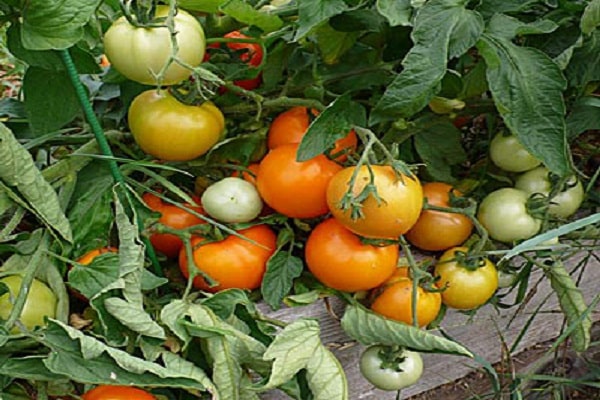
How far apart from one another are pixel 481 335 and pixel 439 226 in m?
0.33

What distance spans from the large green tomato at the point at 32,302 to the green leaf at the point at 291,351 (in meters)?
0.24

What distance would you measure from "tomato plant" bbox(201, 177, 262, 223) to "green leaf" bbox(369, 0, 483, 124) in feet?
0.66

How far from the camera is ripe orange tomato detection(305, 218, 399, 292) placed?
2.89 feet

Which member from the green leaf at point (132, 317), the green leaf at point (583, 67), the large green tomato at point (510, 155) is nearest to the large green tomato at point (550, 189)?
the large green tomato at point (510, 155)

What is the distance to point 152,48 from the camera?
A: 29.5 inches

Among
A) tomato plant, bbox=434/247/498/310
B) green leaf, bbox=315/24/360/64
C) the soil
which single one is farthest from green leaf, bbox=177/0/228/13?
the soil

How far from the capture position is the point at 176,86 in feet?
2.87

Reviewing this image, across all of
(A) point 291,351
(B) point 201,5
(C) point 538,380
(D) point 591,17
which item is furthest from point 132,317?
(C) point 538,380

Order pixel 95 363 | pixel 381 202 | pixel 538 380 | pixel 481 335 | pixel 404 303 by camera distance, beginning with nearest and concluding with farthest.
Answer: pixel 95 363
pixel 381 202
pixel 404 303
pixel 481 335
pixel 538 380

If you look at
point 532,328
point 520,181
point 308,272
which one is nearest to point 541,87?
point 520,181

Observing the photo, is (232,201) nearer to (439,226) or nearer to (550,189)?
(439,226)

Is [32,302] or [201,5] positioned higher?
[201,5]

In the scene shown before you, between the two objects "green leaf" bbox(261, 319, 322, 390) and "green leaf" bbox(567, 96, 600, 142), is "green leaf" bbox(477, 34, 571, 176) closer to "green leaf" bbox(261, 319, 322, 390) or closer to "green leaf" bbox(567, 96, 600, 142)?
"green leaf" bbox(567, 96, 600, 142)

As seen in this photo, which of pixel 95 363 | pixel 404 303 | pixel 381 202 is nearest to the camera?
pixel 95 363
